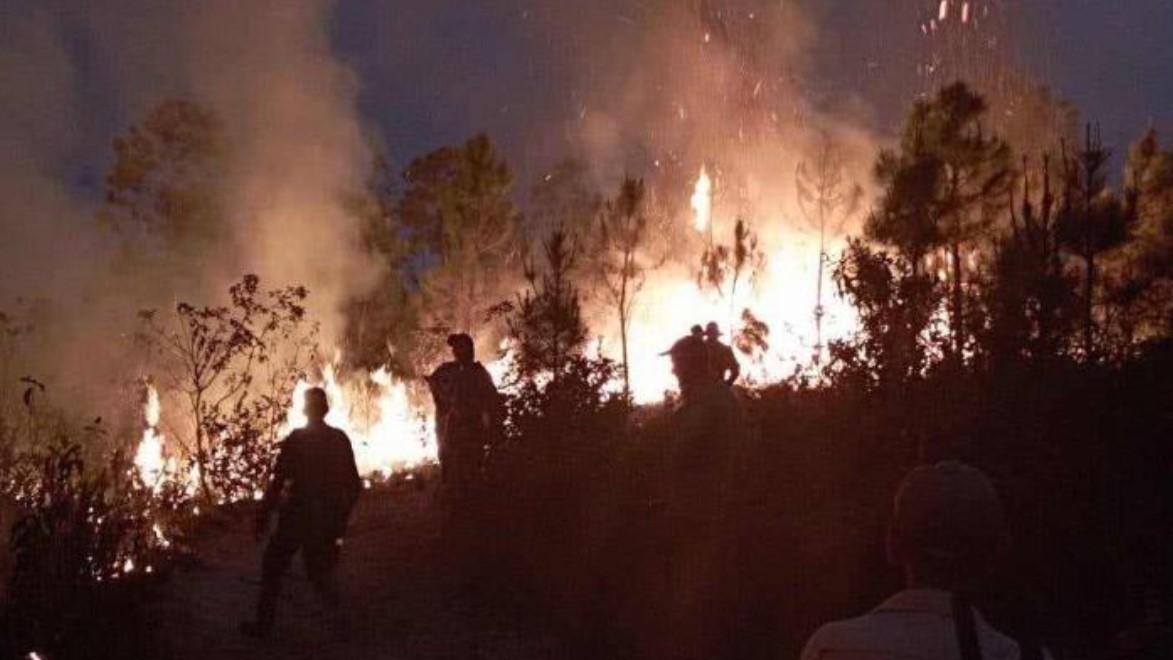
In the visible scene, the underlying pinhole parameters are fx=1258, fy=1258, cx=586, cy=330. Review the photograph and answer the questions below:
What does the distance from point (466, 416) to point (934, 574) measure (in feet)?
26.4

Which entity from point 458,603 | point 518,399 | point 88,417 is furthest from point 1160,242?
point 88,417

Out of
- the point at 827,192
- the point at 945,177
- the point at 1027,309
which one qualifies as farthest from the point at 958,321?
the point at 827,192

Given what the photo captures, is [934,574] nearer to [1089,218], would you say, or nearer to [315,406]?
[315,406]

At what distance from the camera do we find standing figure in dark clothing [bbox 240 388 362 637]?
7832 mm

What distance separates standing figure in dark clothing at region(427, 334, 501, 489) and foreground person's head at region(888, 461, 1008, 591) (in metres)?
7.89

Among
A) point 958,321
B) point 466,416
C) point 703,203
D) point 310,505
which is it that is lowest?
point 310,505

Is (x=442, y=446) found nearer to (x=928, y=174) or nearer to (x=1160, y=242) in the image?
(x=928, y=174)

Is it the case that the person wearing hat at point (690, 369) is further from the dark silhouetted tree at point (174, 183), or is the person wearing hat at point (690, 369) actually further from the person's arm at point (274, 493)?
the dark silhouetted tree at point (174, 183)

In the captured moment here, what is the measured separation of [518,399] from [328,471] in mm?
2714

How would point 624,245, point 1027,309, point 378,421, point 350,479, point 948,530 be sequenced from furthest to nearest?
1. point 624,245
2. point 378,421
3. point 1027,309
4. point 350,479
5. point 948,530

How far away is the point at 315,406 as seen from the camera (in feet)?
27.3

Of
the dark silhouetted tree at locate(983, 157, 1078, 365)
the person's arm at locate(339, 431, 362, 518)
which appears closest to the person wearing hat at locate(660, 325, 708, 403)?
the person's arm at locate(339, 431, 362, 518)

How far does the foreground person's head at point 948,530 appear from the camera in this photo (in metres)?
2.35

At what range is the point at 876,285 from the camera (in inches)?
415
